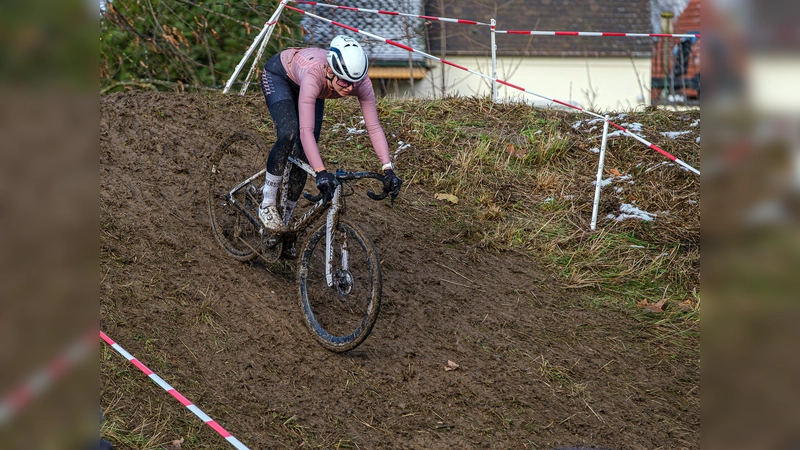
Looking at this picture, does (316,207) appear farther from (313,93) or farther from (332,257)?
(313,93)

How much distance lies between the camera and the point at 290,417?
14.8 feet

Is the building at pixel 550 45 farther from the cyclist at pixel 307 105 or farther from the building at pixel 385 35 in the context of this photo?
the cyclist at pixel 307 105

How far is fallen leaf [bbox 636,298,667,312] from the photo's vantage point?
645cm

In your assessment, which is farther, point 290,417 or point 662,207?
point 662,207

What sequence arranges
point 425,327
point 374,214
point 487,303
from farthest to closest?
point 374,214 < point 487,303 < point 425,327

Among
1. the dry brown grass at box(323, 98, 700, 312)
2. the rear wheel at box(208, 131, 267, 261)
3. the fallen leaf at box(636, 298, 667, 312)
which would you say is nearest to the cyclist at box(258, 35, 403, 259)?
the rear wheel at box(208, 131, 267, 261)
